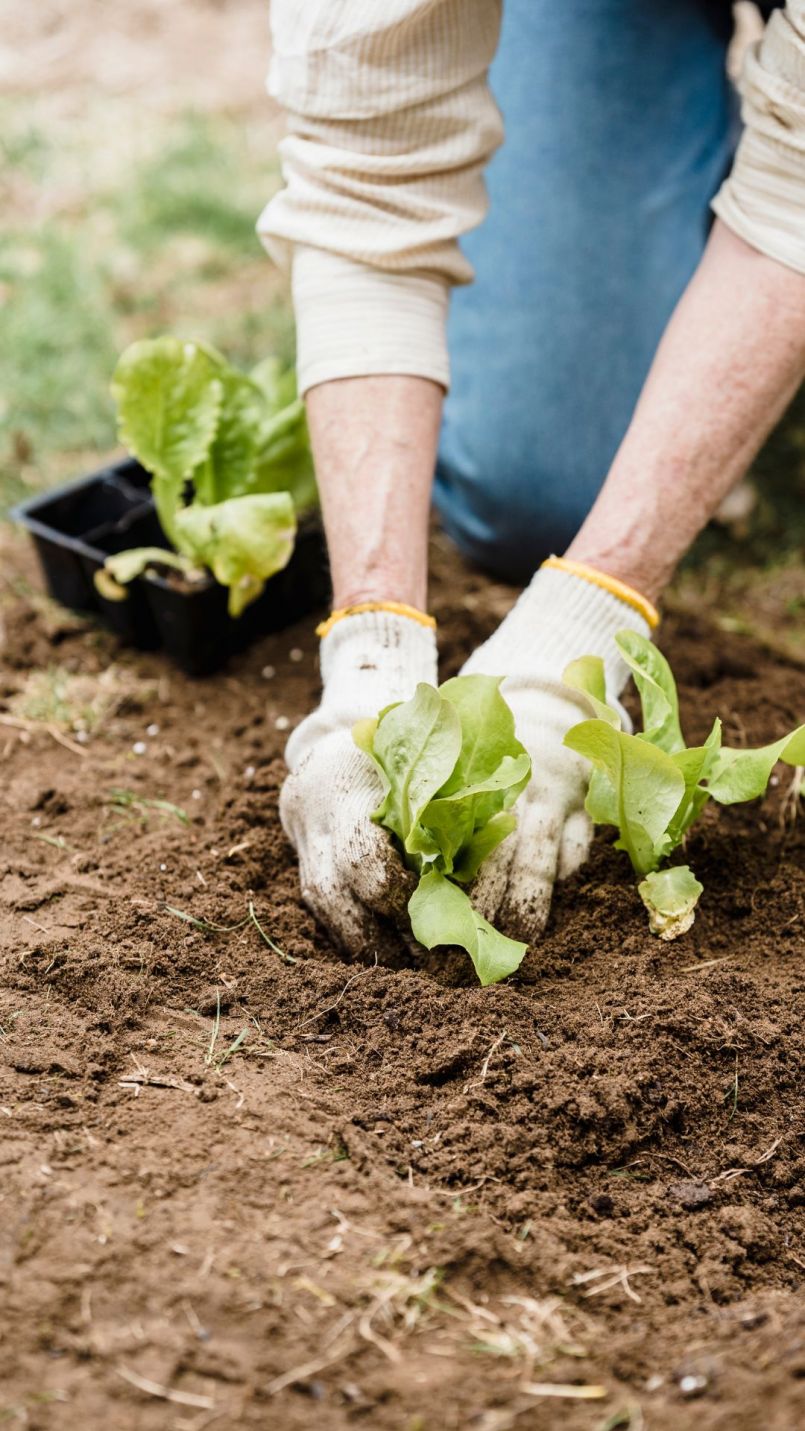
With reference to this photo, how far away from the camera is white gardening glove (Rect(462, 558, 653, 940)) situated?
1.73m

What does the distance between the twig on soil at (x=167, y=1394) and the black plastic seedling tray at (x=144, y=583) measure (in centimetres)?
149

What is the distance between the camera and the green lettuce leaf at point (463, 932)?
1.57 m

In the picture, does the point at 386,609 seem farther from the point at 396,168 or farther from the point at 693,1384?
the point at 693,1384

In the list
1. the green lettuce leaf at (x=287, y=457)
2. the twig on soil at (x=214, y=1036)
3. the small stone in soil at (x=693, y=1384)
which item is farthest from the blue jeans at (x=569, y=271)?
the small stone in soil at (x=693, y=1384)

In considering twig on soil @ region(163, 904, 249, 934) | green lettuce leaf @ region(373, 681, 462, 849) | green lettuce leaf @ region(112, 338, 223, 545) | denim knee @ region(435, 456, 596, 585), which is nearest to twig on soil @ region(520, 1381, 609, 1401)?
green lettuce leaf @ region(373, 681, 462, 849)

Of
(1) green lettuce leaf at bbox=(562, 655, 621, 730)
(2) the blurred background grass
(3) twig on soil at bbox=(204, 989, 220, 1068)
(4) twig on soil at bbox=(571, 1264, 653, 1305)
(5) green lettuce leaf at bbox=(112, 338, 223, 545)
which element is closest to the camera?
(4) twig on soil at bbox=(571, 1264, 653, 1305)

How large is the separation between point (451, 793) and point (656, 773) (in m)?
0.27

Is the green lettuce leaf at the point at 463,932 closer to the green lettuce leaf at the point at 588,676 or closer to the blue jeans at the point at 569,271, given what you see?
the green lettuce leaf at the point at 588,676

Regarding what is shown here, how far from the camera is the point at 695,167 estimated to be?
299 cm

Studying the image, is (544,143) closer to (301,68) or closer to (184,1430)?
(301,68)

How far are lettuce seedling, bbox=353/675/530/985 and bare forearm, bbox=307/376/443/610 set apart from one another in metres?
0.37

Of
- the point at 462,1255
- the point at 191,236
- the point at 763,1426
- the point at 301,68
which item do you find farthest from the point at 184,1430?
the point at 191,236

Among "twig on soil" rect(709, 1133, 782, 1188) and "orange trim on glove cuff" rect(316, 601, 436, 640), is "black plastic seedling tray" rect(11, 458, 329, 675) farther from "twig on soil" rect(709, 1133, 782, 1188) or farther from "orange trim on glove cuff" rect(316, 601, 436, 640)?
"twig on soil" rect(709, 1133, 782, 1188)

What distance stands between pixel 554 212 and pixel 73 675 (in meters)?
1.55
